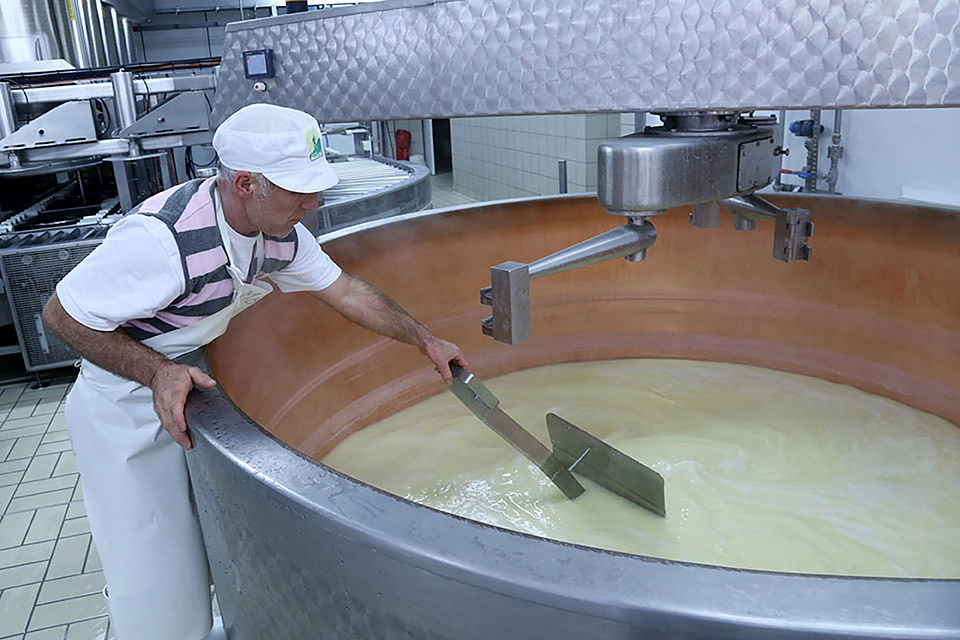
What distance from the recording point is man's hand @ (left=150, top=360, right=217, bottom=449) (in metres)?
0.96

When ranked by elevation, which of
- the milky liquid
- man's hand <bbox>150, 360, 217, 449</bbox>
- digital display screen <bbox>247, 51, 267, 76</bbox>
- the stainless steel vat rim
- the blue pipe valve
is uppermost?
digital display screen <bbox>247, 51, 267, 76</bbox>

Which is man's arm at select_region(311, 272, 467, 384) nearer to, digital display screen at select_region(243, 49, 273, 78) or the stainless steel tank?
digital display screen at select_region(243, 49, 273, 78)

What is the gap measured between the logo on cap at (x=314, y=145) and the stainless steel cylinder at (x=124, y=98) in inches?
80.2

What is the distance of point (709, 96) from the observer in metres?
0.83

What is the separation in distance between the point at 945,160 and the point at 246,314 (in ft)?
7.21

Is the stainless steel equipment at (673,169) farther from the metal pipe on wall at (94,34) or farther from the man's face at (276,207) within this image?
the metal pipe on wall at (94,34)

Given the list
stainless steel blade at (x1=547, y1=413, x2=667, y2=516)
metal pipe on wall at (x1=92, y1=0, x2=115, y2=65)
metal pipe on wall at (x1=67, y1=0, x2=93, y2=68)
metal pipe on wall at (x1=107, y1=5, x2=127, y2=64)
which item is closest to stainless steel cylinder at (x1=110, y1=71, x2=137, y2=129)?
stainless steel blade at (x1=547, y1=413, x2=667, y2=516)

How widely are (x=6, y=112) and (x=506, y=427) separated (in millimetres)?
2481

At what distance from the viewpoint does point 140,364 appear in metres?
1.06

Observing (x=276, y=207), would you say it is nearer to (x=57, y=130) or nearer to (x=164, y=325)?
(x=164, y=325)

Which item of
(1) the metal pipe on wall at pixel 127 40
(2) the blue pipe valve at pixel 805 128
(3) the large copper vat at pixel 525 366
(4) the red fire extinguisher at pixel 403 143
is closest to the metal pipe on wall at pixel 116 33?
(1) the metal pipe on wall at pixel 127 40

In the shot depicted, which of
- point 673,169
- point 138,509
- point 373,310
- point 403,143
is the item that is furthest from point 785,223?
point 403,143

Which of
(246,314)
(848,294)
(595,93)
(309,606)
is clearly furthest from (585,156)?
(309,606)

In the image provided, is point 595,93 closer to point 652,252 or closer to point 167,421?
point 167,421
